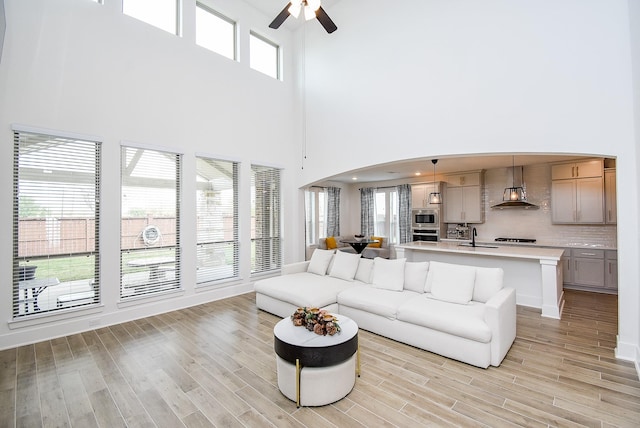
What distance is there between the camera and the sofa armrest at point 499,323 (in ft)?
9.67

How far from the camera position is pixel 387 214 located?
9977 mm

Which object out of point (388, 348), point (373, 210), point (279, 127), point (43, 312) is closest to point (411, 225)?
point (373, 210)

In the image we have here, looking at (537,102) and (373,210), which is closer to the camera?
(537,102)

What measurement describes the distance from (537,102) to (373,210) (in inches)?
261

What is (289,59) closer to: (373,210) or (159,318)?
(373,210)

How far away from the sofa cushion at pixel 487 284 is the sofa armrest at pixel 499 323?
154mm

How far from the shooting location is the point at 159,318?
450 centimetres

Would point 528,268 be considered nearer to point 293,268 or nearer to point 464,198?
point 464,198

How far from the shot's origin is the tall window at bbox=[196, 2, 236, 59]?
5.50 m

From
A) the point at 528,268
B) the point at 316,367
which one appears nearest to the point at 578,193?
the point at 528,268

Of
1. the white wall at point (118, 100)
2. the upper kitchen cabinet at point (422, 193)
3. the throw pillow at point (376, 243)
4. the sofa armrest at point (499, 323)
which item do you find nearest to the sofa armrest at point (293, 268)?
the white wall at point (118, 100)

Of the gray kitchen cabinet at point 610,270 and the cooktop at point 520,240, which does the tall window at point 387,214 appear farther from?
the gray kitchen cabinet at point 610,270

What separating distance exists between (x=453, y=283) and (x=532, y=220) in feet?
16.2

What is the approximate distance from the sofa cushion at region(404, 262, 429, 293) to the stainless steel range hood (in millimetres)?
3414
